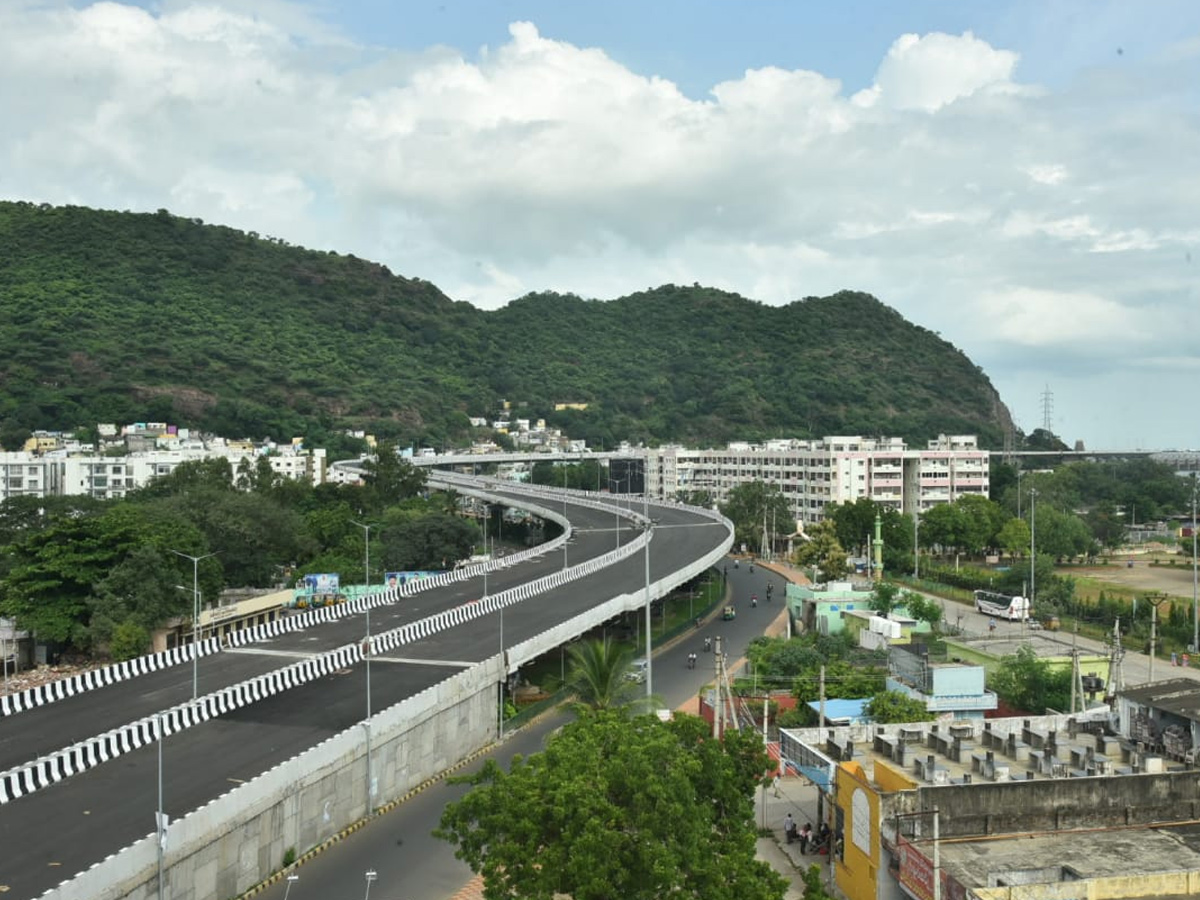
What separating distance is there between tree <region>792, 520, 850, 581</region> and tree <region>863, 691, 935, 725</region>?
1357 inches

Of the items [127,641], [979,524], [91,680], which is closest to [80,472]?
[127,641]

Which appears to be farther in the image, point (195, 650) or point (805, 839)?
point (195, 650)

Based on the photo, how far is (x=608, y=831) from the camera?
54.3 ft

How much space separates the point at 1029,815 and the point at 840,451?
86.7 metres

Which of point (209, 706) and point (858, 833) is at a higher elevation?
point (209, 706)


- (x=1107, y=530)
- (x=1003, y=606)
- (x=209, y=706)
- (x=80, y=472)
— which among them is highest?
(x=80, y=472)

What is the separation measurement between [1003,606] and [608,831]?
4991 centimetres

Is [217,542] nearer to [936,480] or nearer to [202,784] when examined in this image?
[202,784]

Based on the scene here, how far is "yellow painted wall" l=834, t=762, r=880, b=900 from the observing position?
20.6 meters

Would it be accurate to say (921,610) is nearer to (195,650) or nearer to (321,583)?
(321,583)

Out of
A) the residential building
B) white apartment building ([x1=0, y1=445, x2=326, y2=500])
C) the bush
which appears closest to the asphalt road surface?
the residential building

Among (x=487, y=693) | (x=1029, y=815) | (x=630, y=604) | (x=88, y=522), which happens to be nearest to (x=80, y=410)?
(x=88, y=522)

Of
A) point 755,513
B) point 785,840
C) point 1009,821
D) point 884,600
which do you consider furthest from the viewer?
point 755,513

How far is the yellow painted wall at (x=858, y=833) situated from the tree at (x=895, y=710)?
29.8 feet
